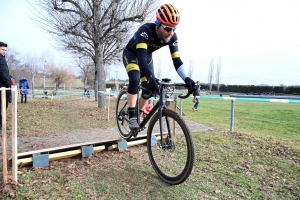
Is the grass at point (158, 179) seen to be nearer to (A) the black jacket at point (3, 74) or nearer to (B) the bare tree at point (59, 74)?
(A) the black jacket at point (3, 74)

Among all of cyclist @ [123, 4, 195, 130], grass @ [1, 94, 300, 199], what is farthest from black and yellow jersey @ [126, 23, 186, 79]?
grass @ [1, 94, 300, 199]

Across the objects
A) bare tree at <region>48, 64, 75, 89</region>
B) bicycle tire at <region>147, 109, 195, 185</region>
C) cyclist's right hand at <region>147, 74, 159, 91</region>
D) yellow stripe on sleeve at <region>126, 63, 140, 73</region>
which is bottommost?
bicycle tire at <region>147, 109, 195, 185</region>

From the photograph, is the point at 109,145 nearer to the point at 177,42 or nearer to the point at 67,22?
the point at 177,42

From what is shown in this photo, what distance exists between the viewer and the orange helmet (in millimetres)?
2742

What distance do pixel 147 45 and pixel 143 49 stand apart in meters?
0.35

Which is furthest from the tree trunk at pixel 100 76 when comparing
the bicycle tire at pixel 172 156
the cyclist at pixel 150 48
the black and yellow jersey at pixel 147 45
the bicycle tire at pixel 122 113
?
the bicycle tire at pixel 172 156

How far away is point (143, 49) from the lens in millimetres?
2971

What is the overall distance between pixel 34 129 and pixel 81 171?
421 cm

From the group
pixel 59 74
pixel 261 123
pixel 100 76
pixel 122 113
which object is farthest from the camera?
pixel 59 74

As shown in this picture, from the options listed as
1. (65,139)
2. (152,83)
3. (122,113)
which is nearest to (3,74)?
(65,139)

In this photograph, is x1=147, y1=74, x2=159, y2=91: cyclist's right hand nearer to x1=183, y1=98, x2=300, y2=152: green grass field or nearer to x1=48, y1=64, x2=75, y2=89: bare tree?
x1=183, y1=98, x2=300, y2=152: green grass field

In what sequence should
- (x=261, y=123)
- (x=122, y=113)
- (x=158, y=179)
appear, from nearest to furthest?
(x=158, y=179), (x=122, y=113), (x=261, y=123)

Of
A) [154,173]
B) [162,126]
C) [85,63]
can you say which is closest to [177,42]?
[162,126]

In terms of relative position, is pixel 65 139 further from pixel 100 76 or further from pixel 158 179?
pixel 100 76
